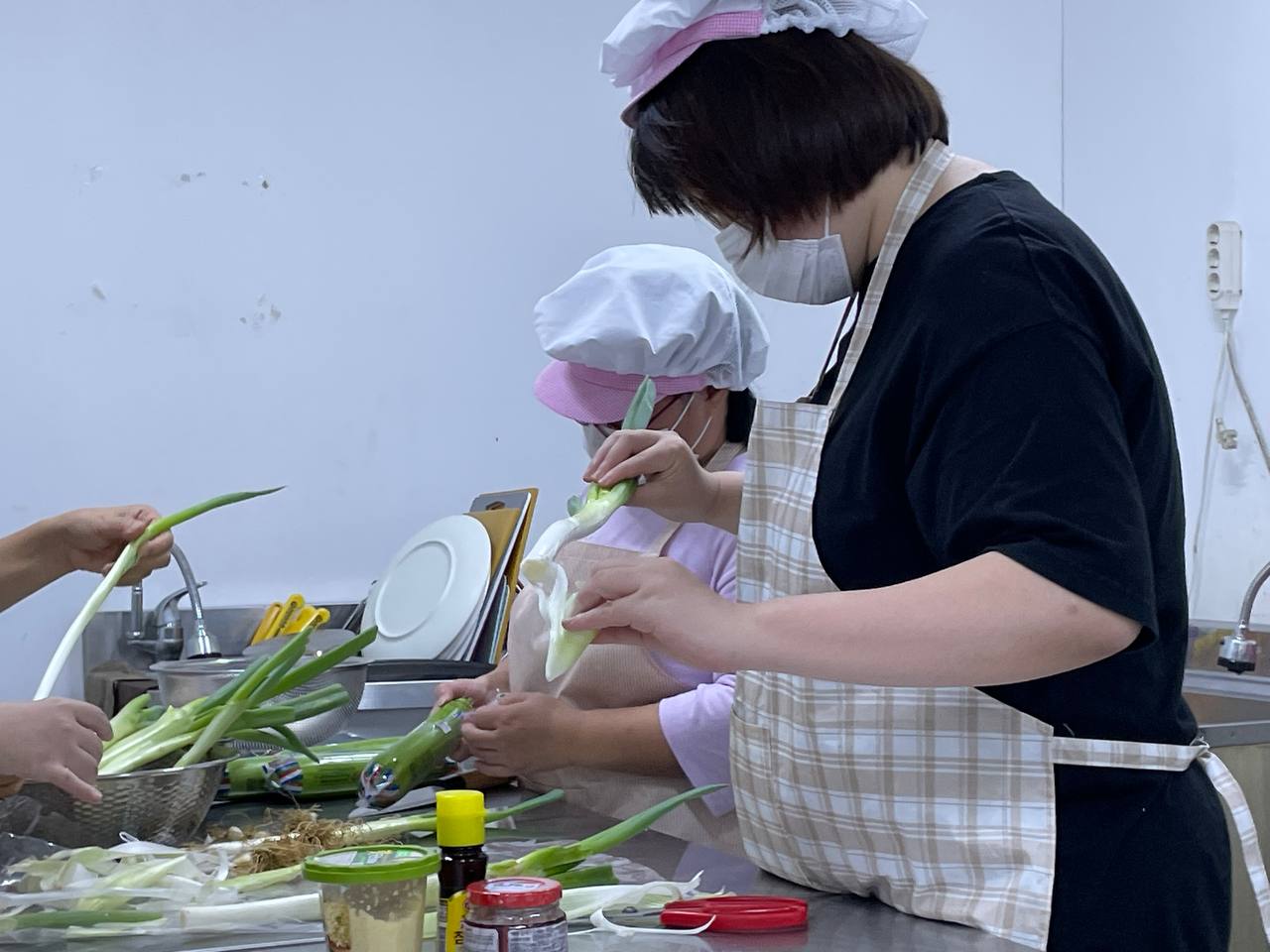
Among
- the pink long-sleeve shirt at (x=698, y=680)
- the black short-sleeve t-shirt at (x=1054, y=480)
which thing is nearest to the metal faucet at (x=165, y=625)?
the pink long-sleeve shirt at (x=698, y=680)

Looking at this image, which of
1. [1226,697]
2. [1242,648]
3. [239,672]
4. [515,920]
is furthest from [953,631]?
[1226,697]

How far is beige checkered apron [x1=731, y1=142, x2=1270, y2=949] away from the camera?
44.3 inches

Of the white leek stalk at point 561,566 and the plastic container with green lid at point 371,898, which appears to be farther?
the white leek stalk at point 561,566

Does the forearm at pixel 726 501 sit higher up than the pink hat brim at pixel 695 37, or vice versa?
the pink hat brim at pixel 695 37

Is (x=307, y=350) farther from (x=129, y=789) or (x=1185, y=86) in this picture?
(x=1185, y=86)

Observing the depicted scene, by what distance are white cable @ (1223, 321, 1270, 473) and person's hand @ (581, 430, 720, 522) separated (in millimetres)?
1684

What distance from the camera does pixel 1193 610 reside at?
3.02 meters

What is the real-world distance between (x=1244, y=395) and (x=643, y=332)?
1.60 metres

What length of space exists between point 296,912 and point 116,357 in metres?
1.96

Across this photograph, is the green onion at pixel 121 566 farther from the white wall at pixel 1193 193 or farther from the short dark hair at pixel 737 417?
the white wall at pixel 1193 193

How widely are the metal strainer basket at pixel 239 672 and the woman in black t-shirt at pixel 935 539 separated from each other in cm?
68

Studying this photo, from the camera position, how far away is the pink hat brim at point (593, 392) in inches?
77.4

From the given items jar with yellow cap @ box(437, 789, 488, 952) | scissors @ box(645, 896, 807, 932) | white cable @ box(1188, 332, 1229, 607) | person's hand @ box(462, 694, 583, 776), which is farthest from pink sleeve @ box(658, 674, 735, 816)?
white cable @ box(1188, 332, 1229, 607)

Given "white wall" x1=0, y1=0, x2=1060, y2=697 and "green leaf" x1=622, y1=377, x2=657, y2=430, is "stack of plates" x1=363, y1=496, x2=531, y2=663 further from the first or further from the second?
"green leaf" x1=622, y1=377, x2=657, y2=430
